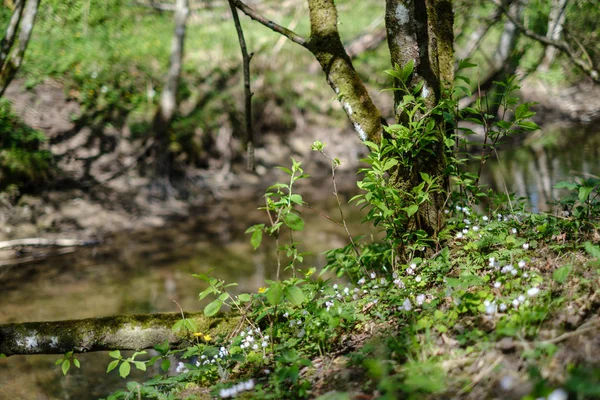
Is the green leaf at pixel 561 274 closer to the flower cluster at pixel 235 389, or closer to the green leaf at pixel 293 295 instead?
the green leaf at pixel 293 295

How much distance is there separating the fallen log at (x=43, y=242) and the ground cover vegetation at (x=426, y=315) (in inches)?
199

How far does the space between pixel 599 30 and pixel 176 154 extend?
315 inches

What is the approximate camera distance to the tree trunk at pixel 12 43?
5.14 meters

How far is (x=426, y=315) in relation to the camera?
7.58 feet

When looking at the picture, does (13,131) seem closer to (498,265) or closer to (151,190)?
(151,190)

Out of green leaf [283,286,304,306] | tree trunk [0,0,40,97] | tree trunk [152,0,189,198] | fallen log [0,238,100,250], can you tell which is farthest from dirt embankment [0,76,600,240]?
green leaf [283,286,304,306]

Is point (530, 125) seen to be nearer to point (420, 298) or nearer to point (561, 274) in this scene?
point (561, 274)

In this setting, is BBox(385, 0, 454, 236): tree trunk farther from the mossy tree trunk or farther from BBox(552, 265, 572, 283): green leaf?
BBox(552, 265, 572, 283): green leaf

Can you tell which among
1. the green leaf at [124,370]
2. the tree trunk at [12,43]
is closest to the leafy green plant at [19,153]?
the tree trunk at [12,43]

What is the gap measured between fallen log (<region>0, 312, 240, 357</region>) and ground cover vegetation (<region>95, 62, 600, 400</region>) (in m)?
0.10

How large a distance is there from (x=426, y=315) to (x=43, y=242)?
6799 mm

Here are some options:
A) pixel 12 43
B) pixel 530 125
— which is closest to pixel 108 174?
pixel 12 43

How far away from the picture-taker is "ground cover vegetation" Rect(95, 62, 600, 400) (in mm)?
1751

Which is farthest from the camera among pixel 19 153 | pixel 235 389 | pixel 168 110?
pixel 168 110
